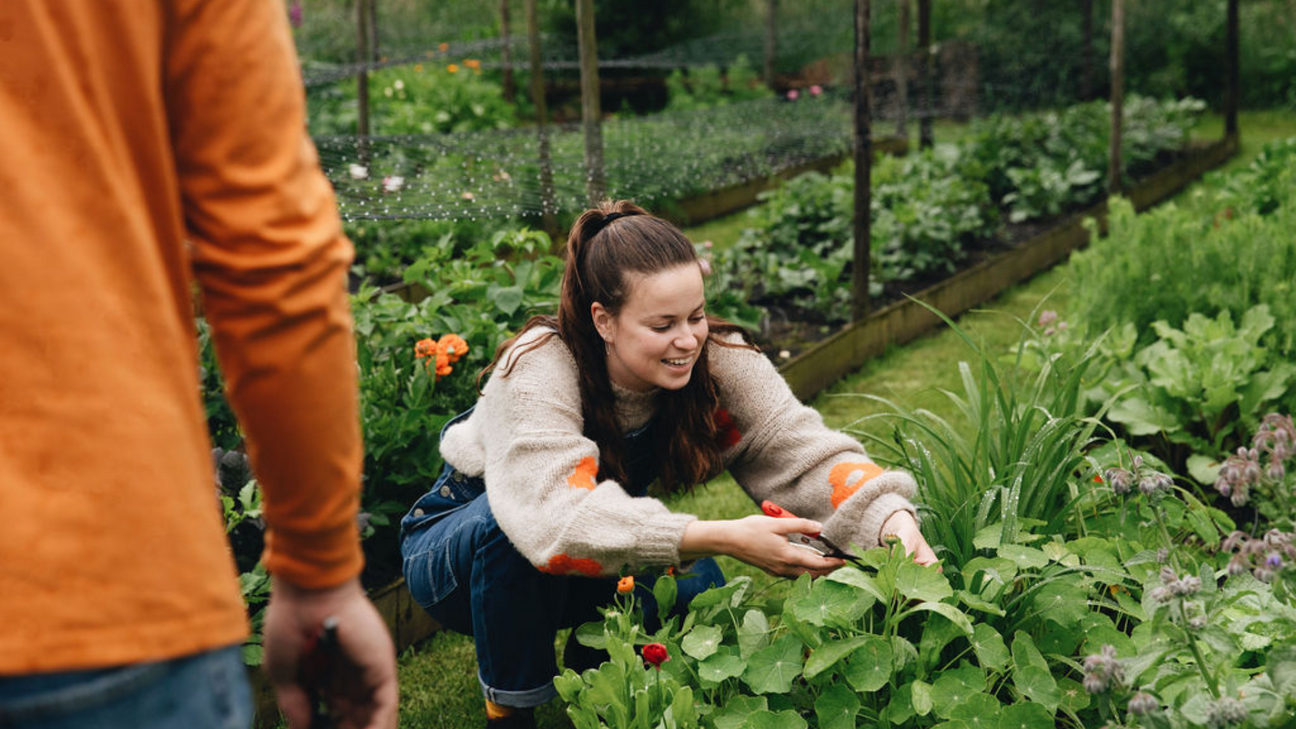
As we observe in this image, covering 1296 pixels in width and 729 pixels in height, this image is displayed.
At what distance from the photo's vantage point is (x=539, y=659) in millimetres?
2215

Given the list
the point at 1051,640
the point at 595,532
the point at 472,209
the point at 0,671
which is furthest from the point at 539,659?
the point at 472,209

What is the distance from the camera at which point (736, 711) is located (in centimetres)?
183

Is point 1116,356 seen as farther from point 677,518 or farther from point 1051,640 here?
point 677,518

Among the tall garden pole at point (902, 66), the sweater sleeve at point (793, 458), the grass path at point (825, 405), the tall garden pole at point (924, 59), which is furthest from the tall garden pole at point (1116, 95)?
the sweater sleeve at point (793, 458)

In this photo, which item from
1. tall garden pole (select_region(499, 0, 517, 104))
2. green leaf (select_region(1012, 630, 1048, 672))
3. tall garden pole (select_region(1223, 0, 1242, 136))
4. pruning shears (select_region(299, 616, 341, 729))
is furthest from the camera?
tall garden pole (select_region(1223, 0, 1242, 136))

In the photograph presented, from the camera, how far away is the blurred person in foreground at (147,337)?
717 millimetres

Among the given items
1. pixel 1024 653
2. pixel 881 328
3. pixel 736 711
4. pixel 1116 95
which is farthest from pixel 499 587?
pixel 1116 95

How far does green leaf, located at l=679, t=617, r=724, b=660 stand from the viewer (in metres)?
1.88

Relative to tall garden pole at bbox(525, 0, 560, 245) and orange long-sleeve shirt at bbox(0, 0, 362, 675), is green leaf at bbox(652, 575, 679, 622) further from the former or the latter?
tall garden pole at bbox(525, 0, 560, 245)

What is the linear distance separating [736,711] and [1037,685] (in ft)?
1.44

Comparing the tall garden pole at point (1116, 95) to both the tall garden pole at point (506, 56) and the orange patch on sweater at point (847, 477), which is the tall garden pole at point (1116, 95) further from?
the orange patch on sweater at point (847, 477)

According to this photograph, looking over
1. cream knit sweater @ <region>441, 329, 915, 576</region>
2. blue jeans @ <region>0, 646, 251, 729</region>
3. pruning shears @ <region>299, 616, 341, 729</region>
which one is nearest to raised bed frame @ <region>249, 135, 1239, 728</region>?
cream knit sweater @ <region>441, 329, 915, 576</region>

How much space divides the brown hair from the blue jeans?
1.39 metres

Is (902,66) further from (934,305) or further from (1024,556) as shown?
(1024,556)
